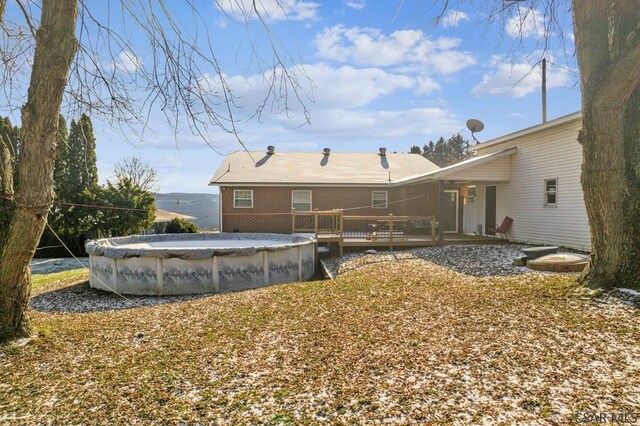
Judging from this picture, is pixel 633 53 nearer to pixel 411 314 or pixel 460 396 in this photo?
pixel 411 314

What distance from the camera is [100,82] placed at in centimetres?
452

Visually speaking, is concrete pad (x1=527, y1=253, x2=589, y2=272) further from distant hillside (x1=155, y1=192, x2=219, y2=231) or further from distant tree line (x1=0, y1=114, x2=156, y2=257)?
distant hillside (x1=155, y1=192, x2=219, y2=231)

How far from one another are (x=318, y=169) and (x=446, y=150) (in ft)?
125

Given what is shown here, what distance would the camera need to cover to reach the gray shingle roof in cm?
1852

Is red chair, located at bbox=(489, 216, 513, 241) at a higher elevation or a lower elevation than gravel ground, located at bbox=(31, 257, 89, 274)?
higher

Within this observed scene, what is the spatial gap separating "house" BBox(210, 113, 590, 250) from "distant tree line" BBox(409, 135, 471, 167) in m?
30.4

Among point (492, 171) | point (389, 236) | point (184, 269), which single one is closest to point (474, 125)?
point (492, 171)

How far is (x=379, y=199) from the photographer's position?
19.6 m

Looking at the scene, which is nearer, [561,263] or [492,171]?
[561,263]

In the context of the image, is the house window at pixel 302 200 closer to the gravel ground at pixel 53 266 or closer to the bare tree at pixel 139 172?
the gravel ground at pixel 53 266

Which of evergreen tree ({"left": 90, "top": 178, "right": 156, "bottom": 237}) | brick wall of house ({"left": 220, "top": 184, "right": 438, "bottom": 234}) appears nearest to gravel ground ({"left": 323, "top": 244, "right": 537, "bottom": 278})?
brick wall of house ({"left": 220, "top": 184, "right": 438, "bottom": 234})

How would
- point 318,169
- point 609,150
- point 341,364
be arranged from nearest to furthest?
1. point 341,364
2. point 609,150
3. point 318,169

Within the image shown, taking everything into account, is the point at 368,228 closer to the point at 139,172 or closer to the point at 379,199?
the point at 379,199

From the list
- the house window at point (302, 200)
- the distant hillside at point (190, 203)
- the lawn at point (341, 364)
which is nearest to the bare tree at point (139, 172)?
the distant hillside at point (190, 203)
